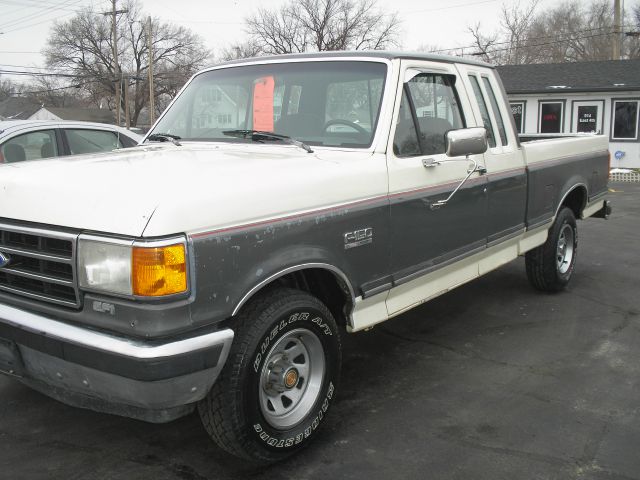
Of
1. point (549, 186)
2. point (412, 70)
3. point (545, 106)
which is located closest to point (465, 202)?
point (412, 70)

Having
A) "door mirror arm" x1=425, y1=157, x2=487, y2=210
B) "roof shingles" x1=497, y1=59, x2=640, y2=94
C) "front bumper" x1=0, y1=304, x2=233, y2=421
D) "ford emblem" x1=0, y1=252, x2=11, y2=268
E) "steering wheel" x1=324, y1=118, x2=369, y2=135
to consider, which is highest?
"roof shingles" x1=497, y1=59, x2=640, y2=94

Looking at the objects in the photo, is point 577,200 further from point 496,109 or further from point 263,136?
point 263,136

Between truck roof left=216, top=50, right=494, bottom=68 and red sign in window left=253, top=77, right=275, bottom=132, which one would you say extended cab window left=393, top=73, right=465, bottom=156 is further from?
red sign in window left=253, top=77, right=275, bottom=132

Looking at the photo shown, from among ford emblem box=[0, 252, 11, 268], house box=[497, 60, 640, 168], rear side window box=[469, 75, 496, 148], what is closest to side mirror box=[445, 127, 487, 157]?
rear side window box=[469, 75, 496, 148]

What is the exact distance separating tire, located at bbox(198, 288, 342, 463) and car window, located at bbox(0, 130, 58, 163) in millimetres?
4890

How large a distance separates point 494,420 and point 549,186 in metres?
2.73

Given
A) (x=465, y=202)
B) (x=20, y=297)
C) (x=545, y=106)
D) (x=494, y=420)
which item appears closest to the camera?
(x=20, y=297)

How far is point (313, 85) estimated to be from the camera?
3.94m

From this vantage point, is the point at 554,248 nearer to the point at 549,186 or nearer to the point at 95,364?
the point at 549,186

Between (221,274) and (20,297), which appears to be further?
(20,297)

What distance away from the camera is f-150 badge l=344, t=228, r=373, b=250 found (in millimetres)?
3232

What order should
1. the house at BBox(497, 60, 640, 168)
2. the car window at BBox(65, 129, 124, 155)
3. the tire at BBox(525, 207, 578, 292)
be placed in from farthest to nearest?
the house at BBox(497, 60, 640, 168) → the car window at BBox(65, 129, 124, 155) → the tire at BBox(525, 207, 578, 292)

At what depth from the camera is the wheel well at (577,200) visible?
628cm

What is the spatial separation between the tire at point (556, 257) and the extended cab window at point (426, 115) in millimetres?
1988
